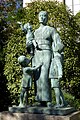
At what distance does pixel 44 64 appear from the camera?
664 cm

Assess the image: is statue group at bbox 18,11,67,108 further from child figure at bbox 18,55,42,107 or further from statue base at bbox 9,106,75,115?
statue base at bbox 9,106,75,115

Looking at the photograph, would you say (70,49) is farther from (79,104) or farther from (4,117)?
(4,117)

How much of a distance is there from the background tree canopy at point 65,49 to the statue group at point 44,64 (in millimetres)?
5515

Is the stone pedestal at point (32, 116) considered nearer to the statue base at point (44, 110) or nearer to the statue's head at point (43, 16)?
the statue base at point (44, 110)

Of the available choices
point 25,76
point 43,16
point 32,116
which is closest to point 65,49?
point 43,16

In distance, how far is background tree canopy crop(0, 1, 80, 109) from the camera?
12406 millimetres

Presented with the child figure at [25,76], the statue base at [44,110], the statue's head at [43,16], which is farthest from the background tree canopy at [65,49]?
the statue base at [44,110]

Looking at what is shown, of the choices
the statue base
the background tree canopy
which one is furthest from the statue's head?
the background tree canopy

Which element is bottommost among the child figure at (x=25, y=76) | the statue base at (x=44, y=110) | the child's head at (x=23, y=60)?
the statue base at (x=44, y=110)

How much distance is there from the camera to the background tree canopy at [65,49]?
12.4 m

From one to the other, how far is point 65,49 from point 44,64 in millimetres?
5831

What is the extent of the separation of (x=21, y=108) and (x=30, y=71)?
764mm

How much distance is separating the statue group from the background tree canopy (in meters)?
Result: 5.52

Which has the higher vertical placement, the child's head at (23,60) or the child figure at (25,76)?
the child's head at (23,60)
